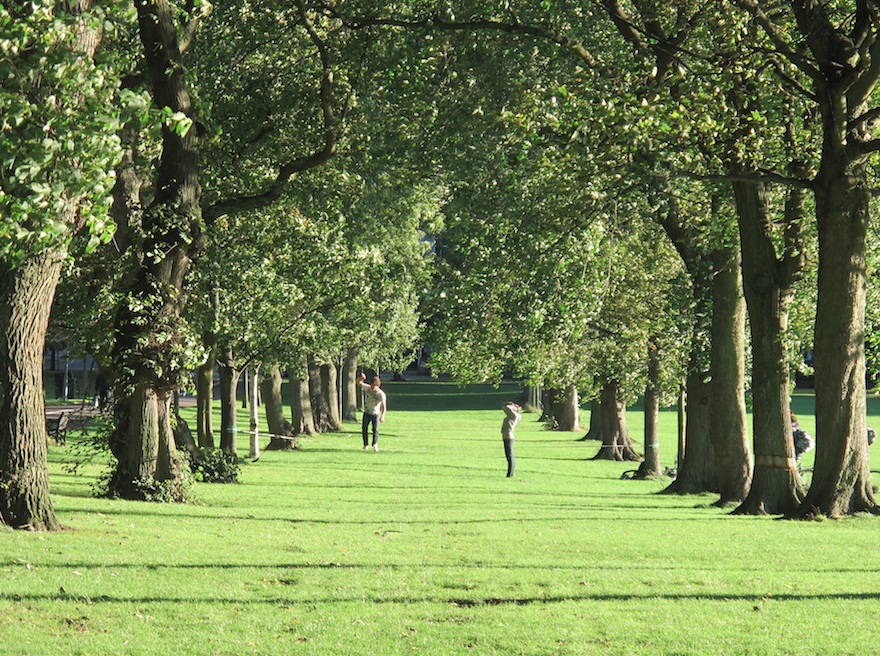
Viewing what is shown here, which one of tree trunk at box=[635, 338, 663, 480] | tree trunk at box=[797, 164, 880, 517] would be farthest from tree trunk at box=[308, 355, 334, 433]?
tree trunk at box=[797, 164, 880, 517]

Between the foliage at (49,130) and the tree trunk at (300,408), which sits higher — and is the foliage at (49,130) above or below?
above

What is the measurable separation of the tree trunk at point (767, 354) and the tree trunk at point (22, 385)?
9453 mm

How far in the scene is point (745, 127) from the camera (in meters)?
13.6

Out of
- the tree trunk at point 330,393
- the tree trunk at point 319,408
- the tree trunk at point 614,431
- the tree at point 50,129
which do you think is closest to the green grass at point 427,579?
the tree at point 50,129

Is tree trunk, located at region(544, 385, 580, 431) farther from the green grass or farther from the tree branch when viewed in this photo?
the tree branch

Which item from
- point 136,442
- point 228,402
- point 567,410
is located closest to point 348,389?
point 567,410

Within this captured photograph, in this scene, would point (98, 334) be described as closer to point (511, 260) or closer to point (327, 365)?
point (511, 260)

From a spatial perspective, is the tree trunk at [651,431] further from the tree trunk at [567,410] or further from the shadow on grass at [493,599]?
the tree trunk at [567,410]

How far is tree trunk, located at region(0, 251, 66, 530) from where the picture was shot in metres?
9.80

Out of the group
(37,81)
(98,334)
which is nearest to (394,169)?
(98,334)

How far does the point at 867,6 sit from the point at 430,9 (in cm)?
591

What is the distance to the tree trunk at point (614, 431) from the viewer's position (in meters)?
29.8

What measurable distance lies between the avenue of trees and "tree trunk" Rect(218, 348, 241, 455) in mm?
1865

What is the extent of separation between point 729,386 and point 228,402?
11593 mm
